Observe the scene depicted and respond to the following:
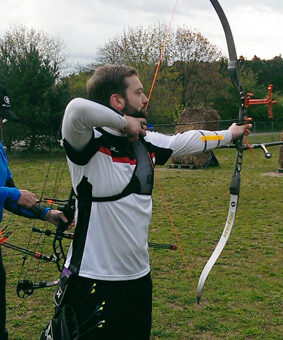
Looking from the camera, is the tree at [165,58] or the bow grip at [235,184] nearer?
the bow grip at [235,184]

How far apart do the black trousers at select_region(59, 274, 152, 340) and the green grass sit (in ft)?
3.89

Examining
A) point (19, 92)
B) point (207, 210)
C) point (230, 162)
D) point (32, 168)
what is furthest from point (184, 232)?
point (19, 92)

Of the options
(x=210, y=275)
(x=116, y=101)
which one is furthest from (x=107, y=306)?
(x=210, y=275)

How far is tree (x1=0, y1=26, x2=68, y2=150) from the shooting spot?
61.8 feet

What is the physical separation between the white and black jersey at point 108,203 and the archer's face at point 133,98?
0.43 ft

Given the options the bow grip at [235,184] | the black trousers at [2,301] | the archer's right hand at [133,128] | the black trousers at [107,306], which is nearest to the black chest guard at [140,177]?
the archer's right hand at [133,128]

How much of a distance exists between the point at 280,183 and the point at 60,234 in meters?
10.4

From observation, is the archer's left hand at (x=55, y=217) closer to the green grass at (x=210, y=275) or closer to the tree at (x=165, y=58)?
the green grass at (x=210, y=275)

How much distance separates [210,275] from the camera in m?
5.14

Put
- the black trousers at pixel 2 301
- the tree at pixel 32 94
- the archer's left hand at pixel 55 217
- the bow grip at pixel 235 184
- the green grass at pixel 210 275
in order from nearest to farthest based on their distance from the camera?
the archer's left hand at pixel 55 217 → the bow grip at pixel 235 184 → the black trousers at pixel 2 301 → the green grass at pixel 210 275 → the tree at pixel 32 94

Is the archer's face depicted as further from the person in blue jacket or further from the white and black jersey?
the person in blue jacket

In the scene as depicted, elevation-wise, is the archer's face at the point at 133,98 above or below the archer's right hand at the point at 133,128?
above

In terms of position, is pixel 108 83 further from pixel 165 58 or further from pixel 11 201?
pixel 165 58

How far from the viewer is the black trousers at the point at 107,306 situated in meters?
1.95
